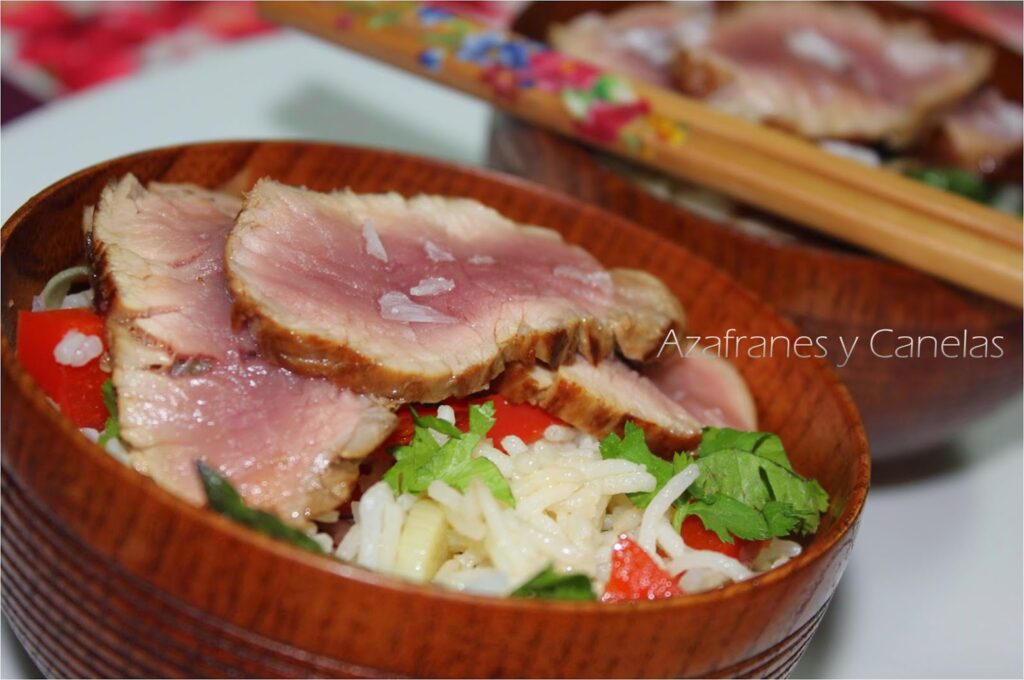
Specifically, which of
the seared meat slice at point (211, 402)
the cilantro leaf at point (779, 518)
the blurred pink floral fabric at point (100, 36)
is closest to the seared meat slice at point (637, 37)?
the blurred pink floral fabric at point (100, 36)

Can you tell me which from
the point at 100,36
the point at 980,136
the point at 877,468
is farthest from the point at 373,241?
the point at 100,36

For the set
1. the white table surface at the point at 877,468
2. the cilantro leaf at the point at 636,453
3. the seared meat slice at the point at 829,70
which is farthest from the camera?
the seared meat slice at the point at 829,70

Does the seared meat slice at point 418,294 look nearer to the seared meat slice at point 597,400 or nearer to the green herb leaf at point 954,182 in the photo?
the seared meat slice at point 597,400

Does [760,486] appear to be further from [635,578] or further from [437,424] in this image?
[437,424]

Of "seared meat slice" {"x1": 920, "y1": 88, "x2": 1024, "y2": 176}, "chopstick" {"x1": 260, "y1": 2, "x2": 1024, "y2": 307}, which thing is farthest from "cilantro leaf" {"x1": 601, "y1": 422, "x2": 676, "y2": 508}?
"seared meat slice" {"x1": 920, "y1": 88, "x2": 1024, "y2": 176}

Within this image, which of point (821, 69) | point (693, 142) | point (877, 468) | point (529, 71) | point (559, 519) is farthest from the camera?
point (821, 69)

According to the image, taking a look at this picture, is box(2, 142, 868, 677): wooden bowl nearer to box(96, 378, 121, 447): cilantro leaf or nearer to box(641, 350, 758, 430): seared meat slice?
box(96, 378, 121, 447): cilantro leaf

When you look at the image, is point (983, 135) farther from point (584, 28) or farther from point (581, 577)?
point (581, 577)
